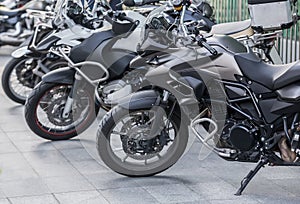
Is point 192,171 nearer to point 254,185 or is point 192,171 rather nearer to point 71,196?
point 254,185

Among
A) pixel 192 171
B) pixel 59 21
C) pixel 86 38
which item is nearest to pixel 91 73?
pixel 86 38

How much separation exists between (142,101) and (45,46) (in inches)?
89.2

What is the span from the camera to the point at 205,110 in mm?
5930

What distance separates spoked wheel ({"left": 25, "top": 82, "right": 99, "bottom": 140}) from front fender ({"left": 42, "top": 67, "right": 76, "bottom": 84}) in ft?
0.38

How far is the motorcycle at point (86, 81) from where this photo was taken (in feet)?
23.6

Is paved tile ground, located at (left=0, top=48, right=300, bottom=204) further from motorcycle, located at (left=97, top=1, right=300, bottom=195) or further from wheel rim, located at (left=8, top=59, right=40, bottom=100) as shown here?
wheel rim, located at (left=8, top=59, right=40, bottom=100)

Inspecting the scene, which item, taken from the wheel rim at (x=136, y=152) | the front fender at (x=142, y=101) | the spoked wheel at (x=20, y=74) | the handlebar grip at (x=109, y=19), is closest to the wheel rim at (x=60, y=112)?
the handlebar grip at (x=109, y=19)

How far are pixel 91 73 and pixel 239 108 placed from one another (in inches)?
76.9

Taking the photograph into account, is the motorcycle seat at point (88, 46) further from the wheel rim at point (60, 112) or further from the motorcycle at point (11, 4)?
the motorcycle at point (11, 4)

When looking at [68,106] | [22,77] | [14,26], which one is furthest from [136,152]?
[14,26]

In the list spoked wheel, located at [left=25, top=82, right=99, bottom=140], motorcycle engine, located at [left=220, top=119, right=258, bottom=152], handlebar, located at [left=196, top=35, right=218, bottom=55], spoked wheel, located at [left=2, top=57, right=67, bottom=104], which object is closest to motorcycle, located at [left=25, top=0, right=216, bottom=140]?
spoked wheel, located at [left=25, top=82, right=99, bottom=140]

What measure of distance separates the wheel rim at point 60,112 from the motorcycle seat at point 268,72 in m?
2.25

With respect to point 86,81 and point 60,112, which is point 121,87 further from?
point 60,112

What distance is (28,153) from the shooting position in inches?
287
